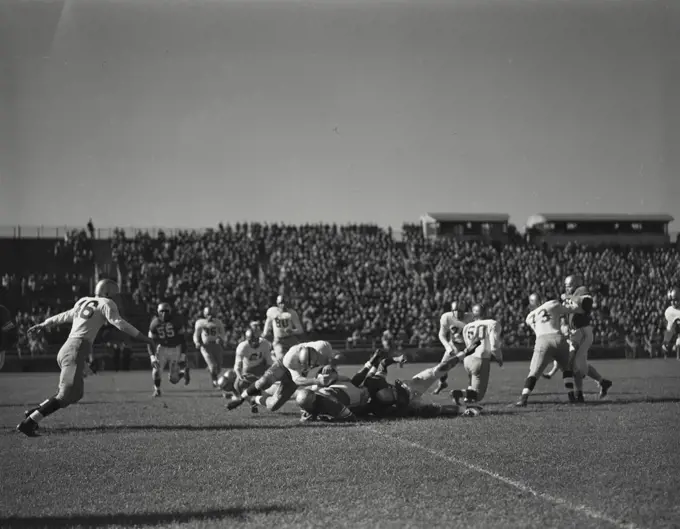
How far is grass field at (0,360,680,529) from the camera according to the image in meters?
5.56

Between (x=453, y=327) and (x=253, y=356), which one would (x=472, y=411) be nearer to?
(x=453, y=327)

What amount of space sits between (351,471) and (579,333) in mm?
8922

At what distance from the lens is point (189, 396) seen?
1727cm

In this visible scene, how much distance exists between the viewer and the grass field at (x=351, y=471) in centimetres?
556

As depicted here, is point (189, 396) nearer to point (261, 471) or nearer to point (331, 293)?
point (261, 471)

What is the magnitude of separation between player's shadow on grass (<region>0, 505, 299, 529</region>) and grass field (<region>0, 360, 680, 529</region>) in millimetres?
14

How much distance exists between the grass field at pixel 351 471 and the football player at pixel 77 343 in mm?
367

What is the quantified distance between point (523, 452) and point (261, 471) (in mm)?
2672

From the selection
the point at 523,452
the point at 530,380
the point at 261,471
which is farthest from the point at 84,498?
the point at 530,380

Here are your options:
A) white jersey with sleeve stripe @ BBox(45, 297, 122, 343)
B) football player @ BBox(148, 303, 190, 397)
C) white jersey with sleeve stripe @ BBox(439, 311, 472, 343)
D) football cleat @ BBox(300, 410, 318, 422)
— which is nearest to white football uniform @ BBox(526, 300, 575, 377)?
white jersey with sleeve stripe @ BBox(439, 311, 472, 343)

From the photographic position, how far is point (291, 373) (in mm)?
11562

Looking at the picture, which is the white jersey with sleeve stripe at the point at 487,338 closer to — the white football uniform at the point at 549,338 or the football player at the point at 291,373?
the white football uniform at the point at 549,338

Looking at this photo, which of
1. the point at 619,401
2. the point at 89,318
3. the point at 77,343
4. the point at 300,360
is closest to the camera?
the point at 77,343

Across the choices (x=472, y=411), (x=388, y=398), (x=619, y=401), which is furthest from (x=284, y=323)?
(x=619, y=401)
